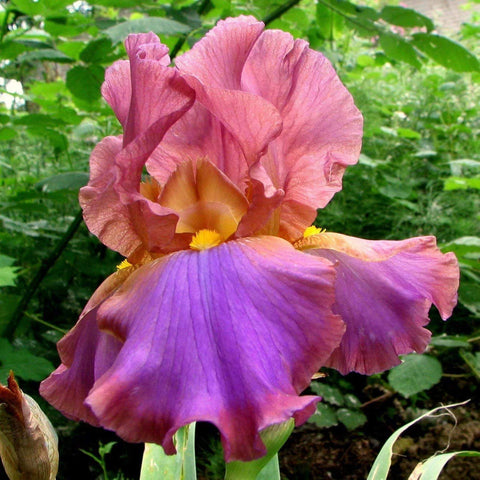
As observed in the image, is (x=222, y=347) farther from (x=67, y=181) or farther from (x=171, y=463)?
(x=67, y=181)

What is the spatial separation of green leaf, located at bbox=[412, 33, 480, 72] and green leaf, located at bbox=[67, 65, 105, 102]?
90 centimetres

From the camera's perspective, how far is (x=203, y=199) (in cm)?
59

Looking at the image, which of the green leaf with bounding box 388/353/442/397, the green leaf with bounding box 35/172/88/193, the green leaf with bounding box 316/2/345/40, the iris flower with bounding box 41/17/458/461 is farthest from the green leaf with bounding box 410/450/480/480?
the green leaf with bounding box 316/2/345/40

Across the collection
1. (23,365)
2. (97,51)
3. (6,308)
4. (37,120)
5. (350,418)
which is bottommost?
(350,418)

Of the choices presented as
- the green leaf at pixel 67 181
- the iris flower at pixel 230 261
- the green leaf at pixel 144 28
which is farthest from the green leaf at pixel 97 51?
the iris flower at pixel 230 261

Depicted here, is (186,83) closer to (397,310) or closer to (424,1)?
(397,310)

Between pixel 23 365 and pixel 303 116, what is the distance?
965 millimetres

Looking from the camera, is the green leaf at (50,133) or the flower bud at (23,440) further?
the green leaf at (50,133)

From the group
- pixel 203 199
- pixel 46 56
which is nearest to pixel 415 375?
pixel 203 199

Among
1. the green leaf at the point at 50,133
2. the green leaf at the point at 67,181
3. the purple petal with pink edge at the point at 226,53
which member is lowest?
the green leaf at the point at 67,181

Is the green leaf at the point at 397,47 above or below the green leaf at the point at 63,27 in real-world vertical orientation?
above

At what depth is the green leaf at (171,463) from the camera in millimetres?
696

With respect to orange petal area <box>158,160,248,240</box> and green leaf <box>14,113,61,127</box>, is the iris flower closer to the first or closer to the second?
orange petal area <box>158,160,248,240</box>

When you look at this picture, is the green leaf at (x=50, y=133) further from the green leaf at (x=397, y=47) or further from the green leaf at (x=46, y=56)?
the green leaf at (x=397, y=47)
